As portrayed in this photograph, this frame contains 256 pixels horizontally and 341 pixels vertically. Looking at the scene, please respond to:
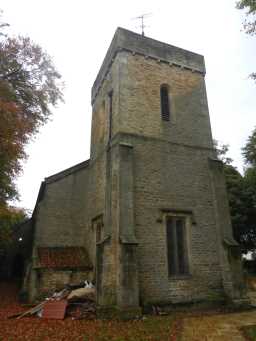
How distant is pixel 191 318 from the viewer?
31.0 feet

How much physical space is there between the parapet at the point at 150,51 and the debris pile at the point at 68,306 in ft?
38.8

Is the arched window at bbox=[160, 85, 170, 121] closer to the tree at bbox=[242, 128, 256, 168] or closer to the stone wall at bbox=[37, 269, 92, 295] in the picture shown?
the stone wall at bbox=[37, 269, 92, 295]

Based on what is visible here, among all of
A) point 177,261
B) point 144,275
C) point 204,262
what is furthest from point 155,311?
point 204,262

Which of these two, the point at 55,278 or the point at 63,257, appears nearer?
the point at 55,278

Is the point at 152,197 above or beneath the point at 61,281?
above

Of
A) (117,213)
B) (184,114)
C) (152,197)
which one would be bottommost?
(117,213)

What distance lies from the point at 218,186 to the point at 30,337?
967 centimetres

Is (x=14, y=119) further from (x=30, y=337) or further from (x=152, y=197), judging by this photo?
(x=30, y=337)

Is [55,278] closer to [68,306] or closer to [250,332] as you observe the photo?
[68,306]

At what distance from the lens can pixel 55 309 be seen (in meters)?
9.89

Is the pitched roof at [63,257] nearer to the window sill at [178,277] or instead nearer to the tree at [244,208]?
the window sill at [178,277]

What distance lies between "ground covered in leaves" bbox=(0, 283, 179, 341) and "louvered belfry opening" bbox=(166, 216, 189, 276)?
214 cm

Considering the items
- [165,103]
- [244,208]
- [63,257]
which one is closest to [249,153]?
[244,208]

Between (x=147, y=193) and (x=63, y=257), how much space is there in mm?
5618
